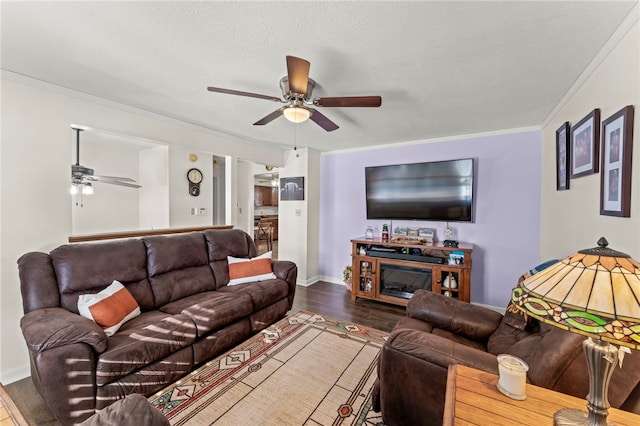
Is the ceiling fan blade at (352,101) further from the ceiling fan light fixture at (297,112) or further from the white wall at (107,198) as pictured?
the white wall at (107,198)

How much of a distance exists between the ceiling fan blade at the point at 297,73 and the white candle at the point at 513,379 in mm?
1726

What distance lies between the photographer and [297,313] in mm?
3080

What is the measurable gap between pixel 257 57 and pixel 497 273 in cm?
362

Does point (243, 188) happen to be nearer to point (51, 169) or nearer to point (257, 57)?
point (51, 169)

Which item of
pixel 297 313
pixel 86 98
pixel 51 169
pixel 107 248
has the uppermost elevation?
pixel 86 98

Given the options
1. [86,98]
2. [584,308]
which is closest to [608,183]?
[584,308]

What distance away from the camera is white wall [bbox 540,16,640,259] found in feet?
4.07

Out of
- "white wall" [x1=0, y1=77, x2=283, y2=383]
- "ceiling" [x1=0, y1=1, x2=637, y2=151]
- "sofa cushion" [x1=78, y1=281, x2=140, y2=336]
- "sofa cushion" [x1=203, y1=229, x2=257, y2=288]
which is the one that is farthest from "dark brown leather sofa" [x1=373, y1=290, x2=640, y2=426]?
"white wall" [x1=0, y1=77, x2=283, y2=383]

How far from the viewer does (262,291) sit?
2609 mm

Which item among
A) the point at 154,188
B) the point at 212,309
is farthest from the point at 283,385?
the point at 154,188

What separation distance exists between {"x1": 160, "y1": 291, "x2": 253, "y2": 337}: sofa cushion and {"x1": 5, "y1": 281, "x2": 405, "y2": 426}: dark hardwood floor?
971 mm

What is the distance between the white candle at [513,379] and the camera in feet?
3.11

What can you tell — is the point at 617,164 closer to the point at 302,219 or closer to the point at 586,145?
the point at 586,145

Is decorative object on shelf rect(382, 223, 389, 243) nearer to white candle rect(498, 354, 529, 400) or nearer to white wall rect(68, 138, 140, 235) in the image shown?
white candle rect(498, 354, 529, 400)
